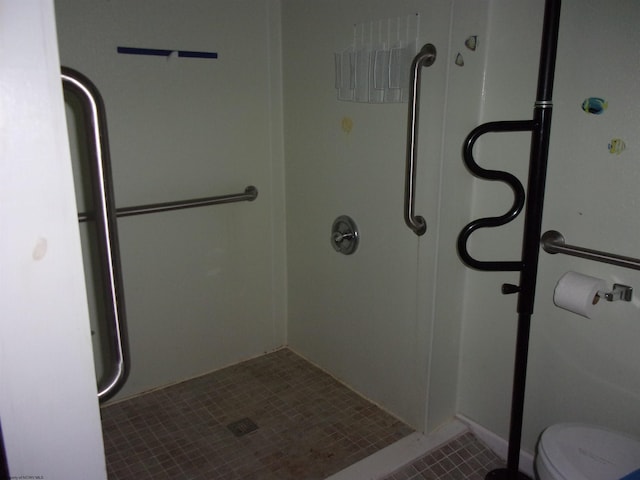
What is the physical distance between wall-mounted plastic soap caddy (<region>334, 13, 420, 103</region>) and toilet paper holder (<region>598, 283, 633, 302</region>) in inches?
32.1

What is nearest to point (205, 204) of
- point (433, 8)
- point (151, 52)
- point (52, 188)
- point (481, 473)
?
point (151, 52)

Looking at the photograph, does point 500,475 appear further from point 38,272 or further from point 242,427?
point 38,272

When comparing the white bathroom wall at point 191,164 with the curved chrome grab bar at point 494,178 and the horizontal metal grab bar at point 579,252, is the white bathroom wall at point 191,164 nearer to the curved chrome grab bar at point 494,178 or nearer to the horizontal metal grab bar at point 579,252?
the curved chrome grab bar at point 494,178

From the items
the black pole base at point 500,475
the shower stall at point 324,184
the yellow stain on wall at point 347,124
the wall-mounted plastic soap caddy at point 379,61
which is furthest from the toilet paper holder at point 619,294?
the yellow stain on wall at point 347,124

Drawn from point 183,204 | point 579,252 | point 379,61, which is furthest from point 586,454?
point 183,204

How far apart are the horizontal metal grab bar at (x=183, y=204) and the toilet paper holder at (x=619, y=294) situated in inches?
52.6

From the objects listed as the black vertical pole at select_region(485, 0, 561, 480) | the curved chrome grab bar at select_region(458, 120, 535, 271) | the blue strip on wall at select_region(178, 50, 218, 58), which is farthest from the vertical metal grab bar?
the blue strip on wall at select_region(178, 50, 218, 58)

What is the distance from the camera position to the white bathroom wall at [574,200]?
1.22 m

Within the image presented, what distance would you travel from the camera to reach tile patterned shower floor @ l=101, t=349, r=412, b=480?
165 centimetres

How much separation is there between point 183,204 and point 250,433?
2.85 feet

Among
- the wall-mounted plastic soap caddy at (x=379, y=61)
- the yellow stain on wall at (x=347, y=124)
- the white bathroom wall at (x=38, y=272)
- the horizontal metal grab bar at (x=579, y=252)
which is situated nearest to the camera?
the white bathroom wall at (x=38, y=272)

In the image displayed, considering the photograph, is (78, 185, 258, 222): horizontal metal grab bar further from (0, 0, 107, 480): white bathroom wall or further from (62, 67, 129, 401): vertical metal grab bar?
(0, 0, 107, 480): white bathroom wall

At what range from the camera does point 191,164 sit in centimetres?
196

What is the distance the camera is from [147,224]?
1.90 metres
